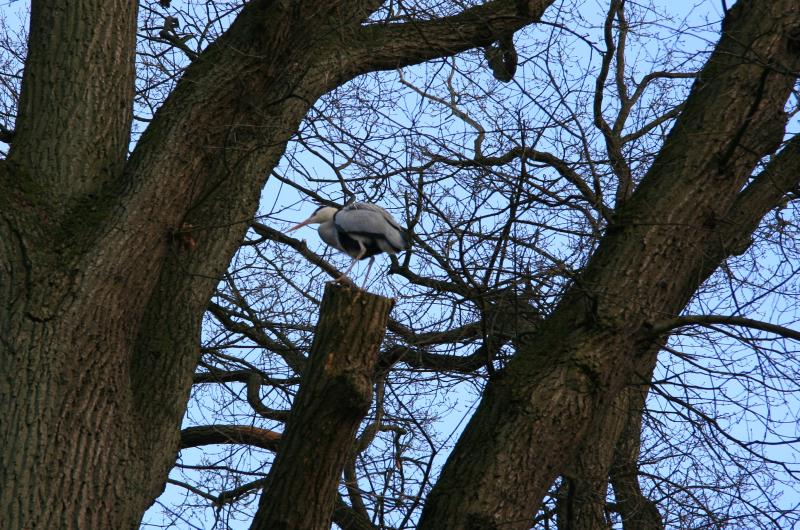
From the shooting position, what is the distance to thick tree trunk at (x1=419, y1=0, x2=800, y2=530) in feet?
12.5

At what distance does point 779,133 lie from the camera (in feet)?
14.6

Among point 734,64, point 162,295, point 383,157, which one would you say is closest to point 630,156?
point 734,64

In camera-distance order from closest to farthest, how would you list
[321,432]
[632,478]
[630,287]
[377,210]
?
[321,432]
[630,287]
[377,210]
[632,478]

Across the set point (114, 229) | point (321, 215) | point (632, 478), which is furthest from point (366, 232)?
point (632, 478)

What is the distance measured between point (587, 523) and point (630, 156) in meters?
2.20

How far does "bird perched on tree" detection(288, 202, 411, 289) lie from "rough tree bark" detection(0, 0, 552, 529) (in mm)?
740

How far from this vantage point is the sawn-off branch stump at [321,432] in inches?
139

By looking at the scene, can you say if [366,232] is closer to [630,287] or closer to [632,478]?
[630,287]

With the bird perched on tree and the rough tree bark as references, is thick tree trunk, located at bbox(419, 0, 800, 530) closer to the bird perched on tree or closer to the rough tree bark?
the rough tree bark

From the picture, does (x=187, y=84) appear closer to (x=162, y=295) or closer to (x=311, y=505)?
(x=162, y=295)

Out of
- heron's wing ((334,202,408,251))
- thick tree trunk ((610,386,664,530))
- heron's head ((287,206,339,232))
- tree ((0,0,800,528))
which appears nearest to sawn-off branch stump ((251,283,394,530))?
tree ((0,0,800,528))

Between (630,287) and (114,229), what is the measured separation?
2465 millimetres

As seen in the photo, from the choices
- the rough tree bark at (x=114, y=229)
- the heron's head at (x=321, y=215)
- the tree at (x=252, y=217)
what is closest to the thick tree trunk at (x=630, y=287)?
the tree at (x=252, y=217)

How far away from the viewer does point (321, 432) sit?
3562 mm
